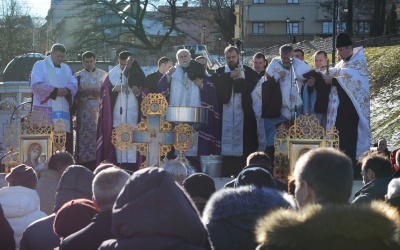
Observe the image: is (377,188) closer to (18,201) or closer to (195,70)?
(18,201)

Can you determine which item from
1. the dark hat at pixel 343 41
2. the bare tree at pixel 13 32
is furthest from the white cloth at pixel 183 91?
the bare tree at pixel 13 32

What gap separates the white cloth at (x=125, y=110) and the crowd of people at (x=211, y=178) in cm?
2

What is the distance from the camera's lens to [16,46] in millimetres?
58156

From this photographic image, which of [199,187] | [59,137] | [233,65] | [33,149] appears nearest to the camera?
[199,187]

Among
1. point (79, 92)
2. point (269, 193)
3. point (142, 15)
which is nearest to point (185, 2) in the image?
point (142, 15)

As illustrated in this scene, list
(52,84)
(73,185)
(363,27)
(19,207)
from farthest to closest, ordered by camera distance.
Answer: (363,27), (52,84), (19,207), (73,185)

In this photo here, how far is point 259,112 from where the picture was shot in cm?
1441

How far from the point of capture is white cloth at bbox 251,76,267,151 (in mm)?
14305

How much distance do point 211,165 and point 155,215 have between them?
29.5 feet

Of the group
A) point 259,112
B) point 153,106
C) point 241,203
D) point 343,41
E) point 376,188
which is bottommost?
point 376,188

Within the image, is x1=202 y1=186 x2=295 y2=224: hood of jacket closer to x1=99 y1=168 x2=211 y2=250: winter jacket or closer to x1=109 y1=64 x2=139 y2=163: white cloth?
x1=99 y1=168 x2=211 y2=250: winter jacket

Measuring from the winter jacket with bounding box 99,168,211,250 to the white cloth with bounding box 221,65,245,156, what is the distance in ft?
32.1

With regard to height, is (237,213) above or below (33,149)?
above

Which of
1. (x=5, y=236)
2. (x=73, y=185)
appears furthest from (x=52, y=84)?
(x=5, y=236)
